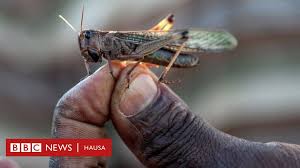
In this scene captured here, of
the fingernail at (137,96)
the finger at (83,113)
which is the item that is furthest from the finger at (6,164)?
the fingernail at (137,96)

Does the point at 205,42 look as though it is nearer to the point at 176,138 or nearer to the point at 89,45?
the point at 89,45

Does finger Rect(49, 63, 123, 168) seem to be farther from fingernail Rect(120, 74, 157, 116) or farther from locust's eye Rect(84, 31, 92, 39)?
locust's eye Rect(84, 31, 92, 39)

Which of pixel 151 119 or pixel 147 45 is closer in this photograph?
pixel 151 119

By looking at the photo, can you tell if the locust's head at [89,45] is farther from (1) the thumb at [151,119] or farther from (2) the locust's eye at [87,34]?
(1) the thumb at [151,119]

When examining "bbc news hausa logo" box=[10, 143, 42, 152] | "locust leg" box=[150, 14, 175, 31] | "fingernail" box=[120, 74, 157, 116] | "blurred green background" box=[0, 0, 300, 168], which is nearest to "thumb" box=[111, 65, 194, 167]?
"fingernail" box=[120, 74, 157, 116]

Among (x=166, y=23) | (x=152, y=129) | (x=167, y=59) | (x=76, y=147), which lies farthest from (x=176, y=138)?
(x=166, y=23)

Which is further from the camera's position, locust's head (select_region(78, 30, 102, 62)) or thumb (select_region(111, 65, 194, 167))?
locust's head (select_region(78, 30, 102, 62))

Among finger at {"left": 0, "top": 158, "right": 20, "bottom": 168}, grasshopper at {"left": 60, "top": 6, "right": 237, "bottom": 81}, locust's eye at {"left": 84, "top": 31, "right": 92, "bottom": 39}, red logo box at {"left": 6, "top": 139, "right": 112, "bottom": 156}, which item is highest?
locust's eye at {"left": 84, "top": 31, "right": 92, "bottom": 39}

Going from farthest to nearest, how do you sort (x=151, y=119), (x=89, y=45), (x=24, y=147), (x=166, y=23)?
(x=166, y=23)
(x=24, y=147)
(x=89, y=45)
(x=151, y=119)
